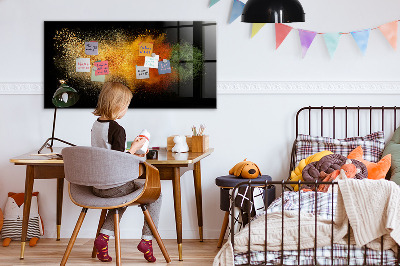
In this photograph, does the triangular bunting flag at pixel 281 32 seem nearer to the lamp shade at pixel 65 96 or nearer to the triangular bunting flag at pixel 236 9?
the triangular bunting flag at pixel 236 9

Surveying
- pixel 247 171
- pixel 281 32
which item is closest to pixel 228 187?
pixel 247 171

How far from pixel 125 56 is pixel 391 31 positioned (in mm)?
1909

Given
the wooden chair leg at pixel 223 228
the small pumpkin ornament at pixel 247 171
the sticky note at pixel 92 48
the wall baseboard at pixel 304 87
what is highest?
the sticky note at pixel 92 48

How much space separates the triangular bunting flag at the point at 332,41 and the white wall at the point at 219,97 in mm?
43

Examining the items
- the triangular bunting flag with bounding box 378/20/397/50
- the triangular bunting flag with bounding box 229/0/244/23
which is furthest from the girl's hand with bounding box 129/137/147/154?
the triangular bunting flag with bounding box 378/20/397/50

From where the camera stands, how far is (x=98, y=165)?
3.34 m

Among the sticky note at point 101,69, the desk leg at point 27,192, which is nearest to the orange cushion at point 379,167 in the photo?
the sticky note at point 101,69

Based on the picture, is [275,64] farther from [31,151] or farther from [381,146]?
[31,151]

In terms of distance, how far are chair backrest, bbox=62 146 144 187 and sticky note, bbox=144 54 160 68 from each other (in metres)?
1.24

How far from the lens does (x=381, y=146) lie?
14.1 ft

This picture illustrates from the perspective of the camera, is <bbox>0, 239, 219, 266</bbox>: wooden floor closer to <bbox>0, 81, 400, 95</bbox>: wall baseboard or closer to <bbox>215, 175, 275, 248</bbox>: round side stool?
<bbox>215, 175, 275, 248</bbox>: round side stool

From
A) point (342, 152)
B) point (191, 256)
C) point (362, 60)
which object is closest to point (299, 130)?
point (342, 152)

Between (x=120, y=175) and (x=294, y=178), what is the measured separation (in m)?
1.27

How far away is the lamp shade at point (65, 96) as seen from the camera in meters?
4.21
